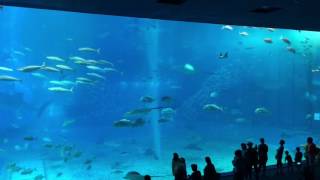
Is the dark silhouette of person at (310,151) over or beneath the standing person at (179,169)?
over

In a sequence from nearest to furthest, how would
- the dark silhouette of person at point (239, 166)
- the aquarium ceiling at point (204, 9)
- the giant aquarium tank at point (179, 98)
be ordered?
1. the dark silhouette of person at point (239, 166)
2. the aquarium ceiling at point (204, 9)
3. the giant aquarium tank at point (179, 98)

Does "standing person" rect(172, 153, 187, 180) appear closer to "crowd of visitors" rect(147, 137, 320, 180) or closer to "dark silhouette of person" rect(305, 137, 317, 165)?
"crowd of visitors" rect(147, 137, 320, 180)

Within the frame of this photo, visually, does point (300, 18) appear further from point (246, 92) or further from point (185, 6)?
point (246, 92)

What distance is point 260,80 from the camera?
4391 cm

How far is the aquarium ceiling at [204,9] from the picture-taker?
616cm

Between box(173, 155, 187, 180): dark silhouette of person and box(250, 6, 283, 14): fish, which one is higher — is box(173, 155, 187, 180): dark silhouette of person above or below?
below

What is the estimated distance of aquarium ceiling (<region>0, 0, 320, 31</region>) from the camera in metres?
6.16

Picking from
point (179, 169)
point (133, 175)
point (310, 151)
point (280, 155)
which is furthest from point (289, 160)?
point (133, 175)

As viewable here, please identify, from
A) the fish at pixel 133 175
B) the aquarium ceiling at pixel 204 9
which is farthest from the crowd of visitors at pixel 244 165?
the fish at pixel 133 175

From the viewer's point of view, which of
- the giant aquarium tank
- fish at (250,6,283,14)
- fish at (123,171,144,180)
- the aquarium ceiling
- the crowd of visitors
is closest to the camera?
the crowd of visitors

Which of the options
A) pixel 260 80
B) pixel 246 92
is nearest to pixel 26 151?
pixel 246 92

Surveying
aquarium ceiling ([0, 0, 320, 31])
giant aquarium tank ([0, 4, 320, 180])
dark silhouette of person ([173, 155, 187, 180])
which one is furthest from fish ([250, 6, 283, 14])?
giant aquarium tank ([0, 4, 320, 180])

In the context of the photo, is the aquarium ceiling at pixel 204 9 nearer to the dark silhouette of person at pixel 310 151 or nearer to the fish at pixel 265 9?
the fish at pixel 265 9

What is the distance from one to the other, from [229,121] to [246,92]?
193 inches
